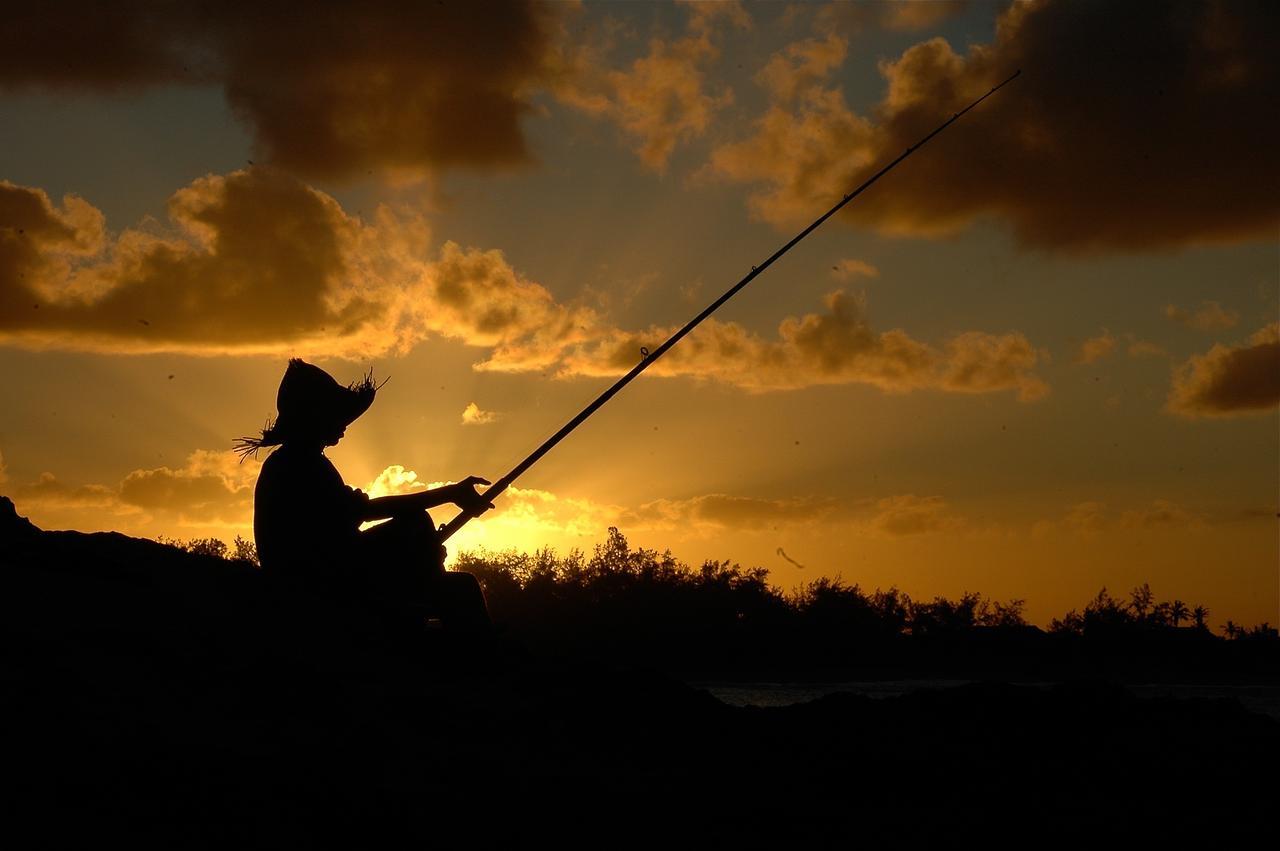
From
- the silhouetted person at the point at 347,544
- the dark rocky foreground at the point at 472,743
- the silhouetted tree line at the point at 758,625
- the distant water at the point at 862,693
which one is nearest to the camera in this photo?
the dark rocky foreground at the point at 472,743

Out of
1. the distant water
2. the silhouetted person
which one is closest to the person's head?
the silhouetted person

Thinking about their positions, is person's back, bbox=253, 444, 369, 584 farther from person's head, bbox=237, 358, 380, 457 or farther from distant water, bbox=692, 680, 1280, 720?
distant water, bbox=692, 680, 1280, 720

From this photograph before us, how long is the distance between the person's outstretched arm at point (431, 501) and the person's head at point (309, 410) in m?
0.56

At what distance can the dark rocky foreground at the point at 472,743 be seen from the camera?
4.41 metres

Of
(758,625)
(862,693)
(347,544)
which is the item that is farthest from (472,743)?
(758,625)

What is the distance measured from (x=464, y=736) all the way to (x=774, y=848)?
1.47 metres

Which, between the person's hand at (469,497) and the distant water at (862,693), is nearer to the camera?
the person's hand at (469,497)

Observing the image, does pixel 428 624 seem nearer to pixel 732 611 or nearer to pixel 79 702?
pixel 79 702

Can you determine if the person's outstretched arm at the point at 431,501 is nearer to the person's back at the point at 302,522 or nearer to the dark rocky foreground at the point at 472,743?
the person's back at the point at 302,522

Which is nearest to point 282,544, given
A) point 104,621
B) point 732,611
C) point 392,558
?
point 392,558

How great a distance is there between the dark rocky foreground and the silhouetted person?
0.90ft

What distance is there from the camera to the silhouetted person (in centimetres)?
725

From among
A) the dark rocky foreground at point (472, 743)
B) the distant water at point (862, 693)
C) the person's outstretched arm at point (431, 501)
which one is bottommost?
the dark rocky foreground at point (472, 743)

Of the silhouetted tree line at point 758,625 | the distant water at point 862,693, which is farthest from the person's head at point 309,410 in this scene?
the silhouetted tree line at point 758,625
